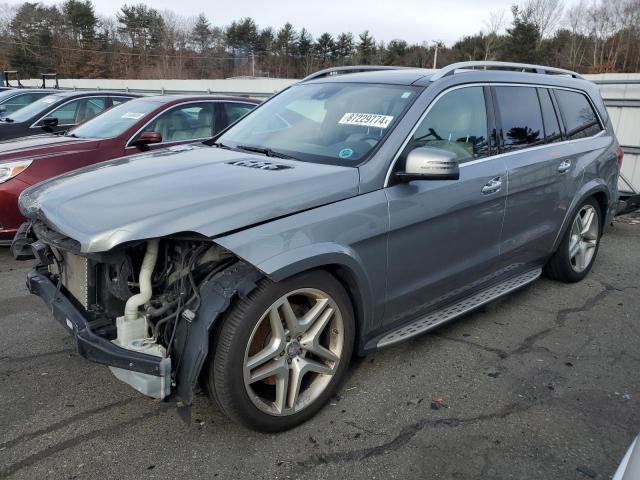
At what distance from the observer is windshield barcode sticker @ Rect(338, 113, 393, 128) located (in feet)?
10.6

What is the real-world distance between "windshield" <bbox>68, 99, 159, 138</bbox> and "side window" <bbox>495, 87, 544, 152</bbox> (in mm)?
4250

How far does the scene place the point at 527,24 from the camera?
49094 millimetres

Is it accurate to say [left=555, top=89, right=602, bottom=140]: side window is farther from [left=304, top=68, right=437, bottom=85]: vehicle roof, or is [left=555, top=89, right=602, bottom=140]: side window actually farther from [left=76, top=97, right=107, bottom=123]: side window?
[left=76, top=97, right=107, bottom=123]: side window

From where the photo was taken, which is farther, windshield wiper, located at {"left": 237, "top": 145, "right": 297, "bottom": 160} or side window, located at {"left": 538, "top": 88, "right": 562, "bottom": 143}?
side window, located at {"left": 538, "top": 88, "right": 562, "bottom": 143}

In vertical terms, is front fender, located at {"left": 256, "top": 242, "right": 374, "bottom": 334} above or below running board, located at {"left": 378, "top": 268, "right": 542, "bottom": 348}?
above

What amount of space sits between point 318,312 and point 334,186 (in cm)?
66

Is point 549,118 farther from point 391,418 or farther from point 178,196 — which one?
point 178,196

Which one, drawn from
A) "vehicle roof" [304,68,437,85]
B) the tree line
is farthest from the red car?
the tree line

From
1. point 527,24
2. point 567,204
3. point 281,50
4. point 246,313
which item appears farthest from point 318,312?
point 281,50

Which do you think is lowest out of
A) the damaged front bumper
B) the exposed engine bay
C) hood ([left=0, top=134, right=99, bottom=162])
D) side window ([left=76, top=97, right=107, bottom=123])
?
the damaged front bumper

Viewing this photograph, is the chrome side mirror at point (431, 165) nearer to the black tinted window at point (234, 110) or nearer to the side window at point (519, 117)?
the side window at point (519, 117)

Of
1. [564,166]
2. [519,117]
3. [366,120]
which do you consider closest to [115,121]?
[366,120]

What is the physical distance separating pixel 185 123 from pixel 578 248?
4667mm

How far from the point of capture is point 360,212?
2.84m
